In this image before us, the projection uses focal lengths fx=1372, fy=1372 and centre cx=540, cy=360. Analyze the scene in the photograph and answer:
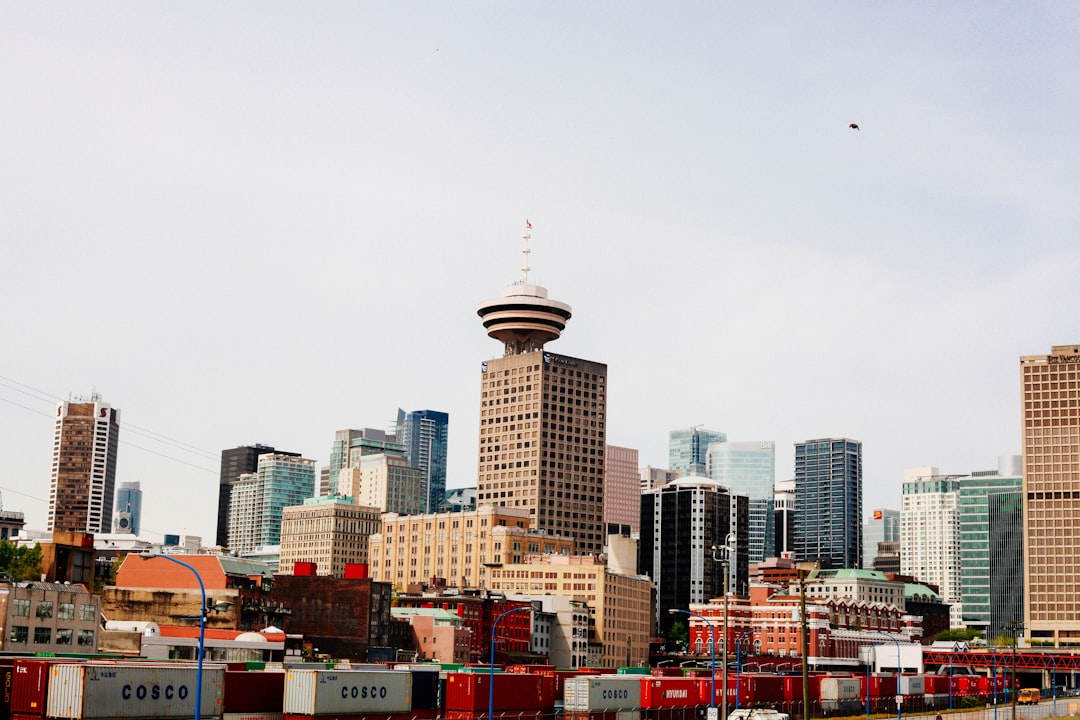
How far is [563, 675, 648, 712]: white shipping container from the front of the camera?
120 m

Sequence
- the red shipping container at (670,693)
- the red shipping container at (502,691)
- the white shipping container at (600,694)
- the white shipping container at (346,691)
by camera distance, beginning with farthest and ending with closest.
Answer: the red shipping container at (670,693), the white shipping container at (600,694), the red shipping container at (502,691), the white shipping container at (346,691)

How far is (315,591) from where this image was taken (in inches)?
7766

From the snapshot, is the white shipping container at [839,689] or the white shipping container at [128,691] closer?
the white shipping container at [128,691]

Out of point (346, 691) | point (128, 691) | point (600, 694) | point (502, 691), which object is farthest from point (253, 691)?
point (600, 694)

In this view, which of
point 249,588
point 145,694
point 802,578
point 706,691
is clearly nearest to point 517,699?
point 706,691

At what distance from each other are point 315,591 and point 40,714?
117775 millimetres

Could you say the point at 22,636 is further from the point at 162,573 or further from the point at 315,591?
the point at 315,591

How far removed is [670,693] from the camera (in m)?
134

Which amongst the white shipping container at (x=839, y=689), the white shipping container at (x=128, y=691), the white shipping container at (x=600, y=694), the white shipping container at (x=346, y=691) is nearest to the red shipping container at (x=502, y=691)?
the white shipping container at (x=600, y=694)

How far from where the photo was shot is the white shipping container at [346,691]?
94.0 m

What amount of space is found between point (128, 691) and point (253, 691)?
58.0 ft

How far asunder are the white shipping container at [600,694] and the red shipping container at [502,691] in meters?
2.04

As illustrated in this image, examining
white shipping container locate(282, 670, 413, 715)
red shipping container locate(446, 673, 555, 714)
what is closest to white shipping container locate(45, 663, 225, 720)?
white shipping container locate(282, 670, 413, 715)

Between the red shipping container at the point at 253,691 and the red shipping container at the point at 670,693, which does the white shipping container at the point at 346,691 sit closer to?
the red shipping container at the point at 253,691
